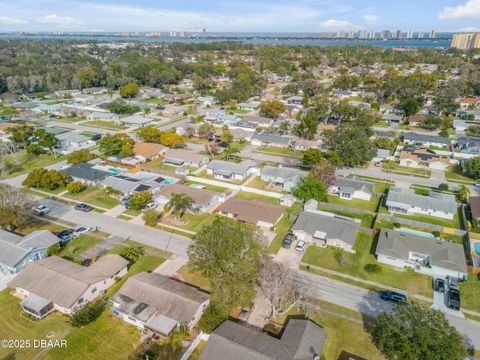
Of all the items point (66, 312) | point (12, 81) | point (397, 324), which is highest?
point (12, 81)

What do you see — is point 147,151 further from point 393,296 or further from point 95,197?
point 393,296

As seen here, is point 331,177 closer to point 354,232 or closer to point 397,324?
point 354,232

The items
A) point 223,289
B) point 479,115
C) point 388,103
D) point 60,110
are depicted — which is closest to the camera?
point 223,289

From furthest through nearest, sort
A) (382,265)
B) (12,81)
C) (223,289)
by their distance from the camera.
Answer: (12,81) < (382,265) < (223,289)

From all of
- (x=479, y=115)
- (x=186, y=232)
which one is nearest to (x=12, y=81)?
(x=186, y=232)

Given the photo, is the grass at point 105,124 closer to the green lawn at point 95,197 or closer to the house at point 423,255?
the green lawn at point 95,197

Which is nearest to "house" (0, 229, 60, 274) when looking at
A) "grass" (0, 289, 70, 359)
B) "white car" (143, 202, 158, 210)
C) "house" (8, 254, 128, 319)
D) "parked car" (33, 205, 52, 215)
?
"house" (8, 254, 128, 319)

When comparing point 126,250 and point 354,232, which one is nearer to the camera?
point 126,250
